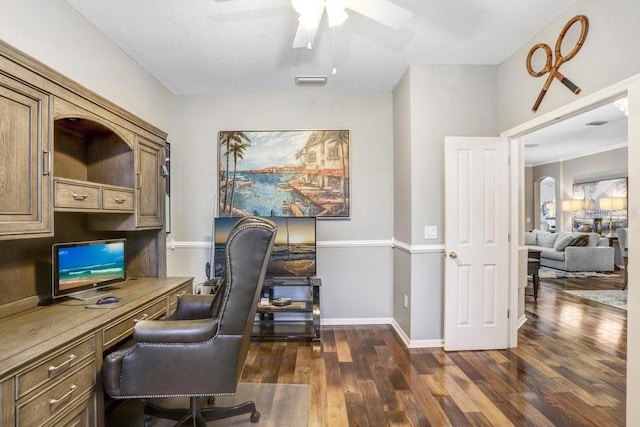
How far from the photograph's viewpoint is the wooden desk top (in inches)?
54.7

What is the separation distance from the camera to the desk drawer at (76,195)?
1.95 meters

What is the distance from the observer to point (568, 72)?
8.02 ft

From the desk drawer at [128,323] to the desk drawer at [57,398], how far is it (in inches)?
6.1

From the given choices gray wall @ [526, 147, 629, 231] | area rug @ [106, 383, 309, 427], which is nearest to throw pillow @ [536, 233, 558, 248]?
gray wall @ [526, 147, 629, 231]

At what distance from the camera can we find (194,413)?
6.44ft

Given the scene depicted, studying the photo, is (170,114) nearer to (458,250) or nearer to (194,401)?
(194,401)

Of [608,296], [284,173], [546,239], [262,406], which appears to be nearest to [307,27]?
[284,173]

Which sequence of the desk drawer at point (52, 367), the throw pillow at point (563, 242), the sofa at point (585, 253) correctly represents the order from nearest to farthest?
the desk drawer at point (52, 367) → the sofa at point (585, 253) → the throw pillow at point (563, 242)

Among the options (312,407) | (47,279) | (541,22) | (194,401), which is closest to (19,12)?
(47,279)

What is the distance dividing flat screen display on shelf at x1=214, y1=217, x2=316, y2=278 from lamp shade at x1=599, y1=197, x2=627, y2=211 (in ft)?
24.7

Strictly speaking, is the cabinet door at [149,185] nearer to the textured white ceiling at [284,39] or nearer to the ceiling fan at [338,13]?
the textured white ceiling at [284,39]

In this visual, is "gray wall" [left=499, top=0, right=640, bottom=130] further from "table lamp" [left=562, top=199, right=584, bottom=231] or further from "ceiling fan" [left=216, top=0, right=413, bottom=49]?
"table lamp" [left=562, top=199, right=584, bottom=231]

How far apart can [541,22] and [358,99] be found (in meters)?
1.85

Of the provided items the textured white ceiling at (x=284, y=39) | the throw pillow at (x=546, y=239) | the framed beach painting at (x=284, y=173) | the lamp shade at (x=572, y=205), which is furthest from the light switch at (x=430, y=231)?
the lamp shade at (x=572, y=205)
